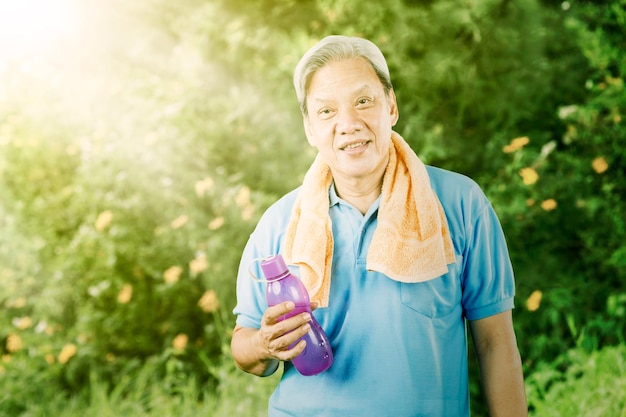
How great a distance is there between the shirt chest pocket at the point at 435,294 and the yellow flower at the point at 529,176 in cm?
164

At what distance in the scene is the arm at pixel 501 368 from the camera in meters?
1.68

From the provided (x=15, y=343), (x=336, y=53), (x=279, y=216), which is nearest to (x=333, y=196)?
(x=279, y=216)

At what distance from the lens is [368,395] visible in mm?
1657

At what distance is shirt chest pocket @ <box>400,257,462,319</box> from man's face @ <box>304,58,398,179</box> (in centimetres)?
34

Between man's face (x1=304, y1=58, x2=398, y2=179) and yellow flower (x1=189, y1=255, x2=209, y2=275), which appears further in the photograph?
yellow flower (x1=189, y1=255, x2=209, y2=275)

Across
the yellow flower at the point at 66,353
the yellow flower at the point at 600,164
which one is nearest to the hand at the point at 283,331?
the yellow flower at the point at 66,353

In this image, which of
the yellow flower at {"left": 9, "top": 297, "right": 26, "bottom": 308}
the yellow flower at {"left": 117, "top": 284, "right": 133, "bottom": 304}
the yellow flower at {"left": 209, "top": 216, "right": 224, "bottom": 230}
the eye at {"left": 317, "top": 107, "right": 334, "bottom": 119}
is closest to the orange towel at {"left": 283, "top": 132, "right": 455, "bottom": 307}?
the eye at {"left": 317, "top": 107, "right": 334, "bottom": 119}

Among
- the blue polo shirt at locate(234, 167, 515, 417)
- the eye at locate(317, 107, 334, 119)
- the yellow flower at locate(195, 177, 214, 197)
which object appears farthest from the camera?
the yellow flower at locate(195, 177, 214, 197)

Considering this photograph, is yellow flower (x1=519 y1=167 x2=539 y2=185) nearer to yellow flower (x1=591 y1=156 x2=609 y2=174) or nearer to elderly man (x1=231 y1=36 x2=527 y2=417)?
yellow flower (x1=591 y1=156 x2=609 y2=174)

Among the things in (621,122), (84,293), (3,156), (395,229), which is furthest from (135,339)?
(621,122)

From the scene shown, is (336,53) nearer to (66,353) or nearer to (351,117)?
(351,117)

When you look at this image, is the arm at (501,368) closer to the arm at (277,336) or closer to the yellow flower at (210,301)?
the arm at (277,336)

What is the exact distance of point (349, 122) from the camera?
5.58 ft

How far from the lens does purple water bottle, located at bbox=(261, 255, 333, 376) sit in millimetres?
1617
